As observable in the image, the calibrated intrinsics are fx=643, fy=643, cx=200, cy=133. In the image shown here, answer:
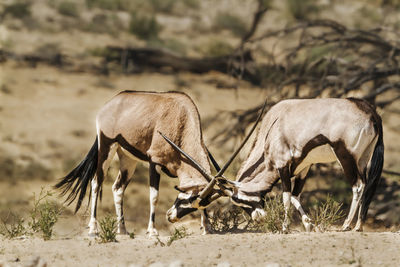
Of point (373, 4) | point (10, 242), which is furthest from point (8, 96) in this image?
point (373, 4)

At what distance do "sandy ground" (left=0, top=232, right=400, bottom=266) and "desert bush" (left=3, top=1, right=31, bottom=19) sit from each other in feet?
75.2

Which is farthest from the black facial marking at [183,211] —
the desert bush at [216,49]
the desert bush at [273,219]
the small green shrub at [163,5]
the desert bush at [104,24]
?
the small green shrub at [163,5]

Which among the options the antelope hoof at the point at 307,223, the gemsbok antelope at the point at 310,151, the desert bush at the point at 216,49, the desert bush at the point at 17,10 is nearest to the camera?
the gemsbok antelope at the point at 310,151

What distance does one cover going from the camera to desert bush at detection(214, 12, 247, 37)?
3269cm

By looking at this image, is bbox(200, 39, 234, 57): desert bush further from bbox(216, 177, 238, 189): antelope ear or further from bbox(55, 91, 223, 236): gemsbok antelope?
bbox(216, 177, 238, 189): antelope ear

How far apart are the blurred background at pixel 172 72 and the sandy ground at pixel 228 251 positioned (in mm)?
1945

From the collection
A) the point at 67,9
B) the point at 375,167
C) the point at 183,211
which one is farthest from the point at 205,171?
the point at 67,9

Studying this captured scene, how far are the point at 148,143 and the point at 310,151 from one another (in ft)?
7.86

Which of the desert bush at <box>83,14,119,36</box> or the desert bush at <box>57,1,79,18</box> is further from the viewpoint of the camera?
the desert bush at <box>57,1,79,18</box>

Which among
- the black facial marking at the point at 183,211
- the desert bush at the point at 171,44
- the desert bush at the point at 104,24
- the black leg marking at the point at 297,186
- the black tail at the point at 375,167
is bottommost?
the desert bush at the point at 171,44

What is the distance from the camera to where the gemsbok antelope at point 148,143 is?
8961mm

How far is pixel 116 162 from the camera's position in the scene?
17.7 metres

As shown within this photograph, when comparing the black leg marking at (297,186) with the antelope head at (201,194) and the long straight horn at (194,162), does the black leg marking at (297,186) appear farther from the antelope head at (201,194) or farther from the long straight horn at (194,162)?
the long straight horn at (194,162)

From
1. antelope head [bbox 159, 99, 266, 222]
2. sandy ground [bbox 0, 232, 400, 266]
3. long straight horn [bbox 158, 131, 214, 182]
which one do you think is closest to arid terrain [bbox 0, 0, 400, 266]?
sandy ground [bbox 0, 232, 400, 266]
